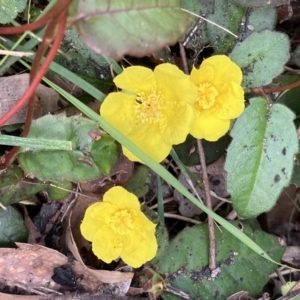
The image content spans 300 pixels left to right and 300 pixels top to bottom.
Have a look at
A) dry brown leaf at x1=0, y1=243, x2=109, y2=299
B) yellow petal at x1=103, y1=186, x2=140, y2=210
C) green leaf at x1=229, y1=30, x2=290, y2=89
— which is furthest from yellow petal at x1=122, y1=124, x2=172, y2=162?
dry brown leaf at x1=0, y1=243, x2=109, y2=299

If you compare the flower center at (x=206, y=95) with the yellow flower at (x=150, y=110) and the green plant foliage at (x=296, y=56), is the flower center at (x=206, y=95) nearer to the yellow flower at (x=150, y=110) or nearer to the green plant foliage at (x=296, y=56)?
the yellow flower at (x=150, y=110)

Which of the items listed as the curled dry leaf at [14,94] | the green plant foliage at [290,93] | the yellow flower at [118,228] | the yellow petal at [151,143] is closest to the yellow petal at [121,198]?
the yellow flower at [118,228]

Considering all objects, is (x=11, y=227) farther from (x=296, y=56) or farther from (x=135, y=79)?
(x=296, y=56)

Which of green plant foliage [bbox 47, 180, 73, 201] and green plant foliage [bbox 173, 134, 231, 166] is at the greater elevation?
green plant foliage [bbox 173, 134, 231, 166]

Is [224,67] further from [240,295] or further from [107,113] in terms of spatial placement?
[240,295]

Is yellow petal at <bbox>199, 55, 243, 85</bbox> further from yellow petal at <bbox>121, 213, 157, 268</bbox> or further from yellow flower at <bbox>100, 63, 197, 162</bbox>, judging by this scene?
yellow petal at <bbox>121, 213, 157, 268</bbox>
